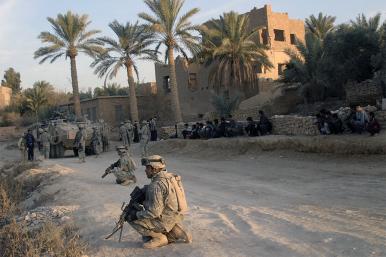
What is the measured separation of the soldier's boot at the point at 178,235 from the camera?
21.1ft

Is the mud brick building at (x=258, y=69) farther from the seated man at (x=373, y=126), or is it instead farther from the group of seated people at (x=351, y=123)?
the seated man at (x=373, y=126)

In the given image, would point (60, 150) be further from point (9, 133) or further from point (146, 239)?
point (9, 133)

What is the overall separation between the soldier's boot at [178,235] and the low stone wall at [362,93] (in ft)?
59.4

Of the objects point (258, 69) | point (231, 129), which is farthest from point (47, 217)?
point (258, 69)

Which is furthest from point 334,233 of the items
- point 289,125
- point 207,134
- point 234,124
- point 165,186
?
Result: point 207,134

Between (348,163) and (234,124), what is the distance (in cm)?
774

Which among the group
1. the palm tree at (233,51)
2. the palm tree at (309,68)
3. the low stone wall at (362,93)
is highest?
the palm tree at (233,51)

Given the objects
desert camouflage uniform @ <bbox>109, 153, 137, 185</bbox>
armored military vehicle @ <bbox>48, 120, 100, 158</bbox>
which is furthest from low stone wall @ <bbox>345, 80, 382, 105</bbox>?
desert camouflage uniform @ <bbox>109, 153, 137, 185</bbox>

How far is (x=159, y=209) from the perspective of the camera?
19.9 feet

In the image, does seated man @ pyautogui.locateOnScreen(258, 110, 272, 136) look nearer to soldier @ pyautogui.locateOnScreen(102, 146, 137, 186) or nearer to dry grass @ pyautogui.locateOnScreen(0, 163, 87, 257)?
soldier @ pyautogui.locateOnScreen(102, 146, 137, 186)

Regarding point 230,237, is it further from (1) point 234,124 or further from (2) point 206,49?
(2) point 206,49

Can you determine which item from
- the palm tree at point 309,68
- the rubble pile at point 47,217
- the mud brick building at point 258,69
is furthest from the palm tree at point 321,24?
the rubble pile at point 47,217

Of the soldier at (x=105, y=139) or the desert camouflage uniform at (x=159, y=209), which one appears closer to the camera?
the desert camouflage uniform at (x=159, y=209)

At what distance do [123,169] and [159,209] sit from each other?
19.5 feet
